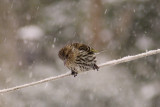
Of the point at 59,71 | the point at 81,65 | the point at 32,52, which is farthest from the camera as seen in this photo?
the point at 32,52

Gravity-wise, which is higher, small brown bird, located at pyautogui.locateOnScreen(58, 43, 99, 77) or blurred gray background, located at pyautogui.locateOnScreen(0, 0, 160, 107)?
blurred gray background, located at pyautogui.locateOnScreen(0, 0, 160, 107)

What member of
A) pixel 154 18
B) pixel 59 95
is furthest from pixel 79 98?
pixel 154 18

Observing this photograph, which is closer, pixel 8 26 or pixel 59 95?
pixel 59 95

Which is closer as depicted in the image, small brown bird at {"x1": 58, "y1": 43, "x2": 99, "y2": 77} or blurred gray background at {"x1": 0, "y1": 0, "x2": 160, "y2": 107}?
small brown bird at {"x1": 58, "y1": 43, "x2": 99, "y2": 77}

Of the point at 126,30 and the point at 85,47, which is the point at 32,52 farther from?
the point at 85,47

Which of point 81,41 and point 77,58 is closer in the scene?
point 77,58
